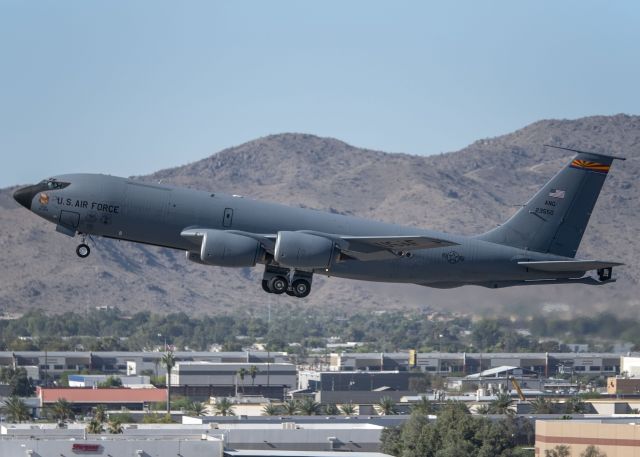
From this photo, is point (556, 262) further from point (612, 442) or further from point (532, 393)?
point (532, 393)

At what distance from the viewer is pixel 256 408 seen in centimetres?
14838

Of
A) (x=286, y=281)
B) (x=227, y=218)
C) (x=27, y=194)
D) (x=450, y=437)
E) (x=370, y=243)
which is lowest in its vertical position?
(x=450, y=437)

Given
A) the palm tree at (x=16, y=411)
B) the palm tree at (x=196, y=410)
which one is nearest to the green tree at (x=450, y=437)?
the palm tree at (x=196, y=410)

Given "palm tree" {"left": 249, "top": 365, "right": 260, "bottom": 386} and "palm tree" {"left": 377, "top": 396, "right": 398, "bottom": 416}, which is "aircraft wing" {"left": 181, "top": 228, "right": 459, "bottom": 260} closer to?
"palm tree" {"left": 377, "top": 396, "right": 398, "bottom": 416}

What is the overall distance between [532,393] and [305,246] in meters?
101

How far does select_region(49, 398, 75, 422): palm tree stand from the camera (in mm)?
137250

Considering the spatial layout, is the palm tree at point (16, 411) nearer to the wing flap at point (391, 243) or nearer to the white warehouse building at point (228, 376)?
the white warehouse building at point (228, 376)

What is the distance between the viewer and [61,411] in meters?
138

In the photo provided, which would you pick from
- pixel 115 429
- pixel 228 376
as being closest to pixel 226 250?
pixel 115 429

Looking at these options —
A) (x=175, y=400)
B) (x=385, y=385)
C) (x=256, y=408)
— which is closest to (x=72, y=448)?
(x=256, y=408)

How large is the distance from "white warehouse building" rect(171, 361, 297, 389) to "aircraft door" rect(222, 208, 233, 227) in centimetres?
11245

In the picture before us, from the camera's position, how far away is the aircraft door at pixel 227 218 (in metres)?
71.8

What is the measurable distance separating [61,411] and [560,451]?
5548cm

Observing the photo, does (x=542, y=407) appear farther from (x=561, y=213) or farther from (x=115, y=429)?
(x=561, y=213)
